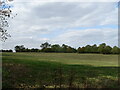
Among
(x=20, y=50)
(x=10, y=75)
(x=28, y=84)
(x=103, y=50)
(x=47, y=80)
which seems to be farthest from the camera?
(x=103, y=50)

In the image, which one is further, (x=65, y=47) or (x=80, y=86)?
(x=65, y=47)

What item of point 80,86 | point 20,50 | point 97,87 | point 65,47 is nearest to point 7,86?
point 80,86

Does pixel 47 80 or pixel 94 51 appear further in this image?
pixel 94 51

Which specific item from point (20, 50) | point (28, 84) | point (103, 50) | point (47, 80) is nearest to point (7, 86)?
point (28, 84)

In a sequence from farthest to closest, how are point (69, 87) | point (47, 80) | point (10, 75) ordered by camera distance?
point (10, 75) → point (47, 80) → point (69, 87)

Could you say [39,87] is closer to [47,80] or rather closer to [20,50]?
[47,80]

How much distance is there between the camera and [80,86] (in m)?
12.2

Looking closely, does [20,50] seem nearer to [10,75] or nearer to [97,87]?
[10,75]

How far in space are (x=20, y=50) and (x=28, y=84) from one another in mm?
33873

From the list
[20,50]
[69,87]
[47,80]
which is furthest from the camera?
[20,50]

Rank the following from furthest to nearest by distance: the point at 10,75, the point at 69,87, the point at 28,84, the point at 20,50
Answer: the point at 20,50 → the point at 10,75 → the point at 28,84 → the point at 69,87

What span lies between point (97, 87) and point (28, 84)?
153 inches

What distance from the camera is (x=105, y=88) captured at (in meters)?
12.7

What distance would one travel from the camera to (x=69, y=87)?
39.6ft
